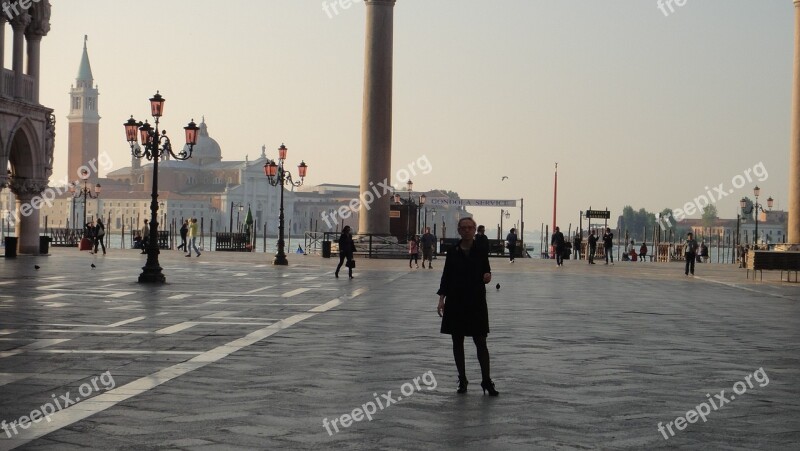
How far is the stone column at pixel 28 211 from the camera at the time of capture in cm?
3950

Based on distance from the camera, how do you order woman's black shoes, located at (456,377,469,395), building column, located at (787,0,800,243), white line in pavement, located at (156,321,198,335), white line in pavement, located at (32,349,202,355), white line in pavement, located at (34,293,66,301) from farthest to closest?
1. building column, located at (787,0,800,243)
2. white line in pavement, located at (34,293,66,301)
3. white line in pavement, located at (156,321,198,335)
4. white line in pavement, located at (32,349,202,355)
5. woman's black shoes, located at (456,377,469,395)

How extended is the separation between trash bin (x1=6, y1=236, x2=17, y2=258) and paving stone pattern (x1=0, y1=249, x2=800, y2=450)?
16.8m

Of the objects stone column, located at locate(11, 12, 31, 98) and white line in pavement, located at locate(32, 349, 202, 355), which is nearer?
white line in pavement, located at locate(32, 349, 202, 355)

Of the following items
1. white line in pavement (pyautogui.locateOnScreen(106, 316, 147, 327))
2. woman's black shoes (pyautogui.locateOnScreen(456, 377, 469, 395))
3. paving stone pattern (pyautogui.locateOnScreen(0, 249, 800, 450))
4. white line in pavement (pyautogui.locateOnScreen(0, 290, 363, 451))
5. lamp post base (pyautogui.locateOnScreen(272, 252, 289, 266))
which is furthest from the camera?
lamp post base (pyautogui.locateOnScreen(272, 252, 289, 266))

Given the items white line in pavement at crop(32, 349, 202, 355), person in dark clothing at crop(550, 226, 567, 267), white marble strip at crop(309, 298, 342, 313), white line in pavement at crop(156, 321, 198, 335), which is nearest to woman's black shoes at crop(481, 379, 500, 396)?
white line in pavement at crop(32, 349, 202, 355)

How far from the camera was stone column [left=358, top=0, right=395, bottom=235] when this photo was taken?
146ft

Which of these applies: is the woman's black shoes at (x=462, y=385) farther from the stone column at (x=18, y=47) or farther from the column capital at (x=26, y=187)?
the column capital at (x=26, y=187)

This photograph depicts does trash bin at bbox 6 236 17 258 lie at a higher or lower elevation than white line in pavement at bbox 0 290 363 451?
higher

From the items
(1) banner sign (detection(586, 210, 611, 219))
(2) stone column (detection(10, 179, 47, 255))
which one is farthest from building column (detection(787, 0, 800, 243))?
(2) stone column (detection(10, 179, 47, 255))

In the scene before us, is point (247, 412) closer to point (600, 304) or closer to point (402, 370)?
point (402, 370)

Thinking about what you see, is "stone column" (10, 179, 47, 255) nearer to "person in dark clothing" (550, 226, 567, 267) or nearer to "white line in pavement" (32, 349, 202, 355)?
"person in dark clothing" (550, 226, 567, 267)

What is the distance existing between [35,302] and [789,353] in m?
11.4

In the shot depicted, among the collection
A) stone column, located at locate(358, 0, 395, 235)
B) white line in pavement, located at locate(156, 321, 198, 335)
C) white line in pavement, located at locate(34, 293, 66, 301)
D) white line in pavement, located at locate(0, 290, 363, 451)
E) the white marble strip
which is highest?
stone column, located at locate(358, 0, 395, 235)

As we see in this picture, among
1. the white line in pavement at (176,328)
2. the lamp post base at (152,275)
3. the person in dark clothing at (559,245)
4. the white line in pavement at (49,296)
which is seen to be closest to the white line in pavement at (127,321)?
the white line in pavement at (176,328)
